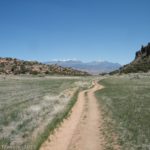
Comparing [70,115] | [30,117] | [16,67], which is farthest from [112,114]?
[16,67]

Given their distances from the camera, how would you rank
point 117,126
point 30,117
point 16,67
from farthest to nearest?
1. point 16,67
2. point 30,117
3. point 117,126

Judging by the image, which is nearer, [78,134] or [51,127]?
[78,134]

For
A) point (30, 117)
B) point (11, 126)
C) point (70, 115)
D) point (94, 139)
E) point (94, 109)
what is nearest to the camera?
point (94, 139)

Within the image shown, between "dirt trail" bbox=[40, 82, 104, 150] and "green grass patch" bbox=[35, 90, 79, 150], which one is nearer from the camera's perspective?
"green grass patch" bbox=[35, 90, 79, 150]

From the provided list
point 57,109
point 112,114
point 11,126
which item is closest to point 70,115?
point 57,109

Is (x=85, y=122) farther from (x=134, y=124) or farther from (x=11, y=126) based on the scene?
(x=11, y=126)

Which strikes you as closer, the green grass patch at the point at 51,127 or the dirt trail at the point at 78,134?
the green grass patch at the point at 51,127

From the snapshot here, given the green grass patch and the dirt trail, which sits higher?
the green grass patch

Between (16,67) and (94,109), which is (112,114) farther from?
(16,67)

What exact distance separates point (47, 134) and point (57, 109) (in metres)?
9.77

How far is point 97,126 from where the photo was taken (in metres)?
22.5

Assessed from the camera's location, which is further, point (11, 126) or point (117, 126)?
point (117, 126)

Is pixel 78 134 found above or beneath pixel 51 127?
beneath

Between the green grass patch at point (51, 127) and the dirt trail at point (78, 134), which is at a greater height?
the green grass patch at point (51, 127)
